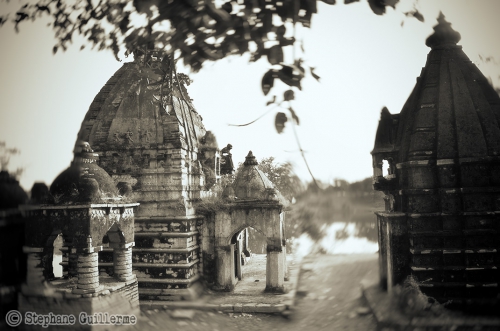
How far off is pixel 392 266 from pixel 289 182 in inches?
615

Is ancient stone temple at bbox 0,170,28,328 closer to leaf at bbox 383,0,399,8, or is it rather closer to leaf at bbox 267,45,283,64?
leaf at bbox 267,45,283,64

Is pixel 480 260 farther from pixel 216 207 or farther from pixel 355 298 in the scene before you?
pixel 216 207

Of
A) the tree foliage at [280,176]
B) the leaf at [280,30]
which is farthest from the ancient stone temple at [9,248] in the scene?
the tree foliage at [280,176]

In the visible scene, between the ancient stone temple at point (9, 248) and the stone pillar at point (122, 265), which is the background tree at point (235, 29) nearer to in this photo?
the ancient stone temple at point (9, 248)

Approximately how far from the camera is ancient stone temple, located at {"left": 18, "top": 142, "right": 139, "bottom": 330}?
9.16 metres

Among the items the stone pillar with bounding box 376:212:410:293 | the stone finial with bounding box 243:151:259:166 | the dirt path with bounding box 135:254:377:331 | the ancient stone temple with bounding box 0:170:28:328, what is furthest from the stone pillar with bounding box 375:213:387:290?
the ancient stone temple with bounding box 0:170:28:328

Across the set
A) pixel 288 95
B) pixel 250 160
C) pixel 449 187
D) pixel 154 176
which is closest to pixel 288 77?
pixel 288 95

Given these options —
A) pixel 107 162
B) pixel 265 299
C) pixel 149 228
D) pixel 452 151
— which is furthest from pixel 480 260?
pixel 107 162

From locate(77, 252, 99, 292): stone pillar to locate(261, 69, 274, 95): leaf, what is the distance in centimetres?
830

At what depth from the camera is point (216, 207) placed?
13.5 metres

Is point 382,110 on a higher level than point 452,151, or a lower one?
higher

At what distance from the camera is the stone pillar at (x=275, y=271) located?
1277 centimetres

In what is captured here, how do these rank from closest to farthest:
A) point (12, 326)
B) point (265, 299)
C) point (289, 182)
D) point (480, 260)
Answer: point (12, 326) < point (480, 260) < point (265, 299) < point (289, 182)

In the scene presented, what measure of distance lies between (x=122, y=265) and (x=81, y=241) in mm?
1590
